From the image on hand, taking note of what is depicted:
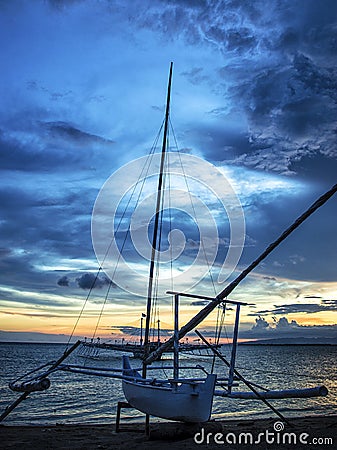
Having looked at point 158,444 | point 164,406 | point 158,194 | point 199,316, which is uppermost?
point 158,194

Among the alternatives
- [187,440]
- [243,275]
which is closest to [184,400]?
[187,440]

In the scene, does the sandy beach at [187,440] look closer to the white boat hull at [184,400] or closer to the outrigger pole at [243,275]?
the white boat hull at [184,400]

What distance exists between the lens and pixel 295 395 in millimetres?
14094

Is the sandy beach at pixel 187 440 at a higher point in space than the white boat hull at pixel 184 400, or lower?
lower

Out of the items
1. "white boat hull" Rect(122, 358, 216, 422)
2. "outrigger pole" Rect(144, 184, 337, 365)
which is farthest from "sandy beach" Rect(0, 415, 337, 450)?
"outrigger pole" Rect(144, 184, 337, 365)

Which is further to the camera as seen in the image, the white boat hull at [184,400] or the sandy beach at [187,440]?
the white boat hull at [184,400]

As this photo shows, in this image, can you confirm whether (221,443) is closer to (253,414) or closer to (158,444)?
(158,444)

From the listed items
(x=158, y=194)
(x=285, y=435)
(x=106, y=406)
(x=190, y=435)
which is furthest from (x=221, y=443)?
(x=106, y=406)

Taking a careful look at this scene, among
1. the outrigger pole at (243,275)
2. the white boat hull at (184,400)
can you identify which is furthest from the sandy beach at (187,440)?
the outrigger pole at (243,275)

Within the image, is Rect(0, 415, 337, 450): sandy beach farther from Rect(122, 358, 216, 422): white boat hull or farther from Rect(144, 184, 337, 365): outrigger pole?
Rect(144, 184, 337, 365): outrigger pole

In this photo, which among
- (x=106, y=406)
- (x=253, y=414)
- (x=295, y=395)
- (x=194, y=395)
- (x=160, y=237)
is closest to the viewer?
(x=295, y=395)

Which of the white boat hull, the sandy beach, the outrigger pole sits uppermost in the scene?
the outrigger pole

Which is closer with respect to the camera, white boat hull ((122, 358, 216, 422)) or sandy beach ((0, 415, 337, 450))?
sandy beach ((0, 415, 337, 450))

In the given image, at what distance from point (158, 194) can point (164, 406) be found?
886cm
